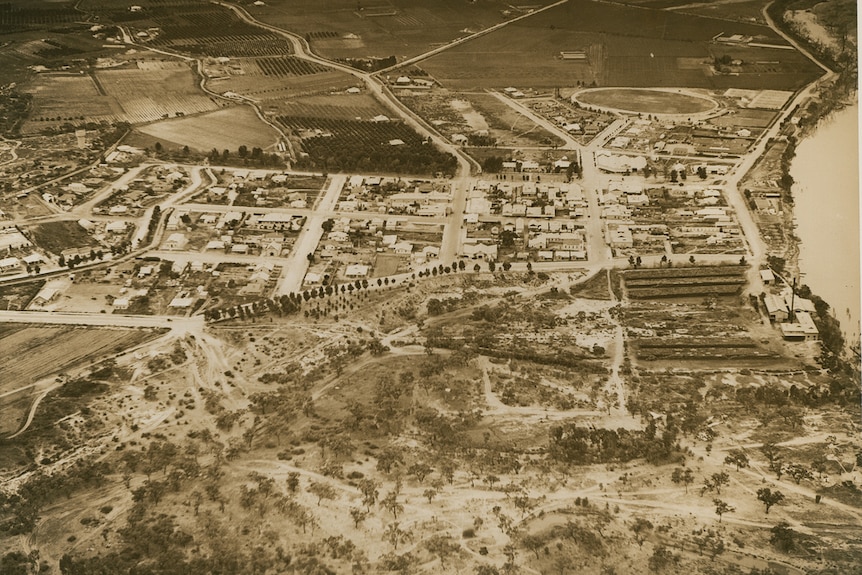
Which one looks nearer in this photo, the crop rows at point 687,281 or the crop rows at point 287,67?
the crop rows at point 687,281

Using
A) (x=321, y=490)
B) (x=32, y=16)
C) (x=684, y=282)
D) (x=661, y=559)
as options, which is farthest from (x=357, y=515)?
(x=32, y=16)

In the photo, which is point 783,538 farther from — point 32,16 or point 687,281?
point 32,16

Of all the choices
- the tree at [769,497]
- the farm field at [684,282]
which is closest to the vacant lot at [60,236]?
the farm field at [684,282]

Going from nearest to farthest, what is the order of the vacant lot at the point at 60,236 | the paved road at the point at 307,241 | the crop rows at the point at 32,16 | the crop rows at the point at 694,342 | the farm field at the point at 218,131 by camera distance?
the crop rows at the point at 694,342
the paved road at the point at 307,241
the vacant lot at the point at 60,236
the farm field at the point at 218,131
the crop rows at the point at 32,16

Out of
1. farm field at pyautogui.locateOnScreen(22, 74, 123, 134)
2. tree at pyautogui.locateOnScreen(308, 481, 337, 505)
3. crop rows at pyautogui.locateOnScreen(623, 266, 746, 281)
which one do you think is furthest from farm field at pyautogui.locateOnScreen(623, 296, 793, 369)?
farm field at pyautogui.locateOnScreen(22, 74, 123, 134)

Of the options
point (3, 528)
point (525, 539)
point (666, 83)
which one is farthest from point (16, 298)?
point (666, 83)

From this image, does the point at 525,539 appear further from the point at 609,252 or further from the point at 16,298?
the point at 16,298

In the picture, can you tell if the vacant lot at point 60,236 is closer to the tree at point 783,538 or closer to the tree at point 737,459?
the tree at point 737,459
